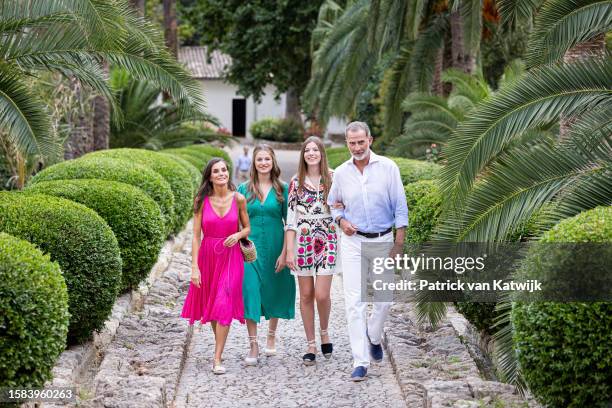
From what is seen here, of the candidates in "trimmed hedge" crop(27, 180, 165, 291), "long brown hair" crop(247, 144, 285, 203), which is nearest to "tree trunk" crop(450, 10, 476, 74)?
"trimmed hedge" crop(27, 180, 165, 291)

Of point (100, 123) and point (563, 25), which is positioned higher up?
point (563, 25)

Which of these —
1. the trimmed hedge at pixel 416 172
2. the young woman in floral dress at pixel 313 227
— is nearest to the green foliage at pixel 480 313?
the young woman in floral dress at pixel 313 227

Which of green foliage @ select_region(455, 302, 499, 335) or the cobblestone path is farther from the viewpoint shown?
green foliage @ select_region(455, 302, 499, 335)

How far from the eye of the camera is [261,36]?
3303cm

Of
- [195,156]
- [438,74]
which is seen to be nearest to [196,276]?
[438,74]

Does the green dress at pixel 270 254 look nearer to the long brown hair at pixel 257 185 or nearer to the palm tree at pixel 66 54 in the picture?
the long brown hair at pixel 257 185

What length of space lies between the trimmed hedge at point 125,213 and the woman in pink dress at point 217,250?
4.91 ft

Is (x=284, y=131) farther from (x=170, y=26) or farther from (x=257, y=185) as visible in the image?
(x=257, y=185)

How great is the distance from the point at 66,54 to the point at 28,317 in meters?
4.52

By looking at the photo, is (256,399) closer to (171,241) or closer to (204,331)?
(204,331)

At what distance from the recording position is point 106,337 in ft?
26.3

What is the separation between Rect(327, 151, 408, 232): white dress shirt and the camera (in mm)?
7152

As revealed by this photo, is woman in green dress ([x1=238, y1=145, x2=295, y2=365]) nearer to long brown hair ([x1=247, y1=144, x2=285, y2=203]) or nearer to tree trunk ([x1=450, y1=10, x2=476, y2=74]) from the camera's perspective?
long brown hair ([x1=247, y1=144, x2=285, y2=203])

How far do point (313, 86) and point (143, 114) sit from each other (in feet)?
14.2
